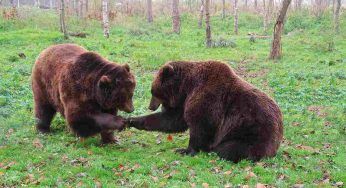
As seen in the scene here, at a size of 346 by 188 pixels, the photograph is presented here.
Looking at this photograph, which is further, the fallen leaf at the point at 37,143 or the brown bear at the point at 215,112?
the fallen leaf at the point at 37,143

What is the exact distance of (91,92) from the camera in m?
8.70

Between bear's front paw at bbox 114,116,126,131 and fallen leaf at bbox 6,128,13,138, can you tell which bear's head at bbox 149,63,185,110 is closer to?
bear's front paw at bbox 114,116,126,131

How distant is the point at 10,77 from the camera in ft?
53.0

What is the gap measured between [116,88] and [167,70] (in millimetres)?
1001

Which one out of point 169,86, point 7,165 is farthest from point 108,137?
point 7,165

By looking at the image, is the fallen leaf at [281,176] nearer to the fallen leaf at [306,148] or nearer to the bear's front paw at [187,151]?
the bear's front paw at [187,151]

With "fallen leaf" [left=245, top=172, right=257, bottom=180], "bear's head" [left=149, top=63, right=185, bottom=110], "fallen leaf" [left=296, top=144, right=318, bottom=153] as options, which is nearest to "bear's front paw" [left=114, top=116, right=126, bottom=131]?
"bear's head" [left=149, top=63, right=185, bottom=110]

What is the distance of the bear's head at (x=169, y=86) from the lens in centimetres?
869

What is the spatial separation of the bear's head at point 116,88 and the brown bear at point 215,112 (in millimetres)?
511

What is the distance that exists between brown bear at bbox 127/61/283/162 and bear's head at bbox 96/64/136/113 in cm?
51

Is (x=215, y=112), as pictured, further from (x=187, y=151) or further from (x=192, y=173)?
(x=192, y=173)

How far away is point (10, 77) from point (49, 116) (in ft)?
21.4

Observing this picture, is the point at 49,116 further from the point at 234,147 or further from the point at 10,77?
the point at 10,77

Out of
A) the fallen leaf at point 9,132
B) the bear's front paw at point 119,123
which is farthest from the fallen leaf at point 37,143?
the bear's front paw at point 119,123
